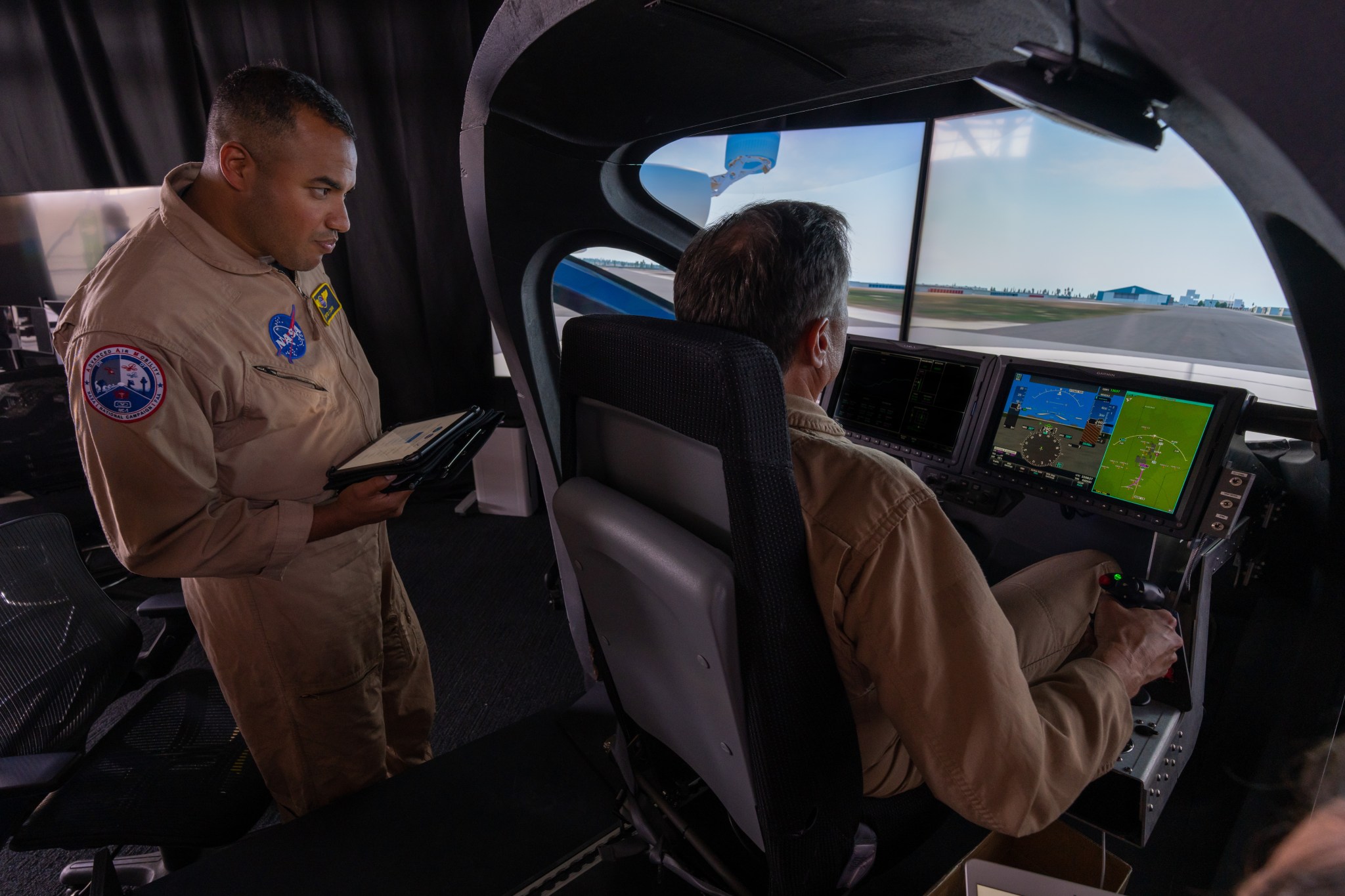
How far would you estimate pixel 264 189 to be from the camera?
45.5 inches

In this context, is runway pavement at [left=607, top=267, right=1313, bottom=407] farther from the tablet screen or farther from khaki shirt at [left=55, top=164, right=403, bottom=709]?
khaki shirt at [left=55, top=164, right=403, bottom=709]

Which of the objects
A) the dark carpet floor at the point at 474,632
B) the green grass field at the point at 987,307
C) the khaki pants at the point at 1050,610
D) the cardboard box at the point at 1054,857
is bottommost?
the dark carpet floor at the point at 474,632

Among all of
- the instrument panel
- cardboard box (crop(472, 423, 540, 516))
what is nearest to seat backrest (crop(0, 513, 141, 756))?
the instrument panel

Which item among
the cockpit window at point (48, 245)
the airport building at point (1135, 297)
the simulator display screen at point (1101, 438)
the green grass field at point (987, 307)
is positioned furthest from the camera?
the green grass field at point (987, 307)

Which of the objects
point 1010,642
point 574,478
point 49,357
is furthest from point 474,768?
point 49,357

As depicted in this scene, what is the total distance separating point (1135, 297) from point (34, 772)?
3915 millimetres

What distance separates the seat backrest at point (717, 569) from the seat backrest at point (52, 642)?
3.42 feet

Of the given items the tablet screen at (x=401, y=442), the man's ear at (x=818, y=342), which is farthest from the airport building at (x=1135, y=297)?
the tablet screen at (x=401, y=442)

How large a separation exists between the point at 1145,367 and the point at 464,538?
354 cm

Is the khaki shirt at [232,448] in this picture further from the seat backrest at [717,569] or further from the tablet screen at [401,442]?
the seat backrest at [717,569]

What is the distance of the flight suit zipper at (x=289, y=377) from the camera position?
1168 millimetres

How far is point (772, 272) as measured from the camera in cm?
79

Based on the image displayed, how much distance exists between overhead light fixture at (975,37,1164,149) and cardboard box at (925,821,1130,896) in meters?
1.06

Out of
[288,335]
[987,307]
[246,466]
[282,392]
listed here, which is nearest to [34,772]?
[246,466]
